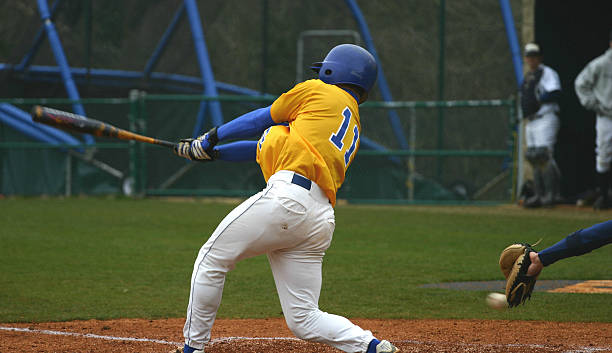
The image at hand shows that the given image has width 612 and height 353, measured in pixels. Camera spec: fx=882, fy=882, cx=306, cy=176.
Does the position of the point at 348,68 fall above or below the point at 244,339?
above

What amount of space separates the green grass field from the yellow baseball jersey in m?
2.25

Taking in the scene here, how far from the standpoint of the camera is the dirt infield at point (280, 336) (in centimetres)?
533

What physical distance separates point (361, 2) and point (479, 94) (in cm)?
522

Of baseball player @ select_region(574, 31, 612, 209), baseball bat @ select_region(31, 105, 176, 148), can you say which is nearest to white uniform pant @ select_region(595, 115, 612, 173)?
baseball player @ select_region(574, 31, 612, 209)

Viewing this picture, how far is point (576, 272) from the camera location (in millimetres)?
8344

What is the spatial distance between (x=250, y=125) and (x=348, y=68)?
0.62 meters

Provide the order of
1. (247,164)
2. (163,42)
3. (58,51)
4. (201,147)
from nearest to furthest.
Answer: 1. (201,147)
2. (247,164)
3. (58,51)
4. (163,42)

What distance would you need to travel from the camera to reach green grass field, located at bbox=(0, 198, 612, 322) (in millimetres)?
6758

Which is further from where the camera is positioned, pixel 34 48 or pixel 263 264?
pixel 34 48

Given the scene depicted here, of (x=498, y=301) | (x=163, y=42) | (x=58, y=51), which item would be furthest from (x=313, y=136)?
(x=163, y=42)

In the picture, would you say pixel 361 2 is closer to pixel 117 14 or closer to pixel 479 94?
pixel 479 94

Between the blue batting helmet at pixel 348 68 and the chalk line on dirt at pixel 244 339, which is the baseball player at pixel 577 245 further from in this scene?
the blue batting helmet at pixel 348 68

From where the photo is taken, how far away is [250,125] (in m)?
4.69

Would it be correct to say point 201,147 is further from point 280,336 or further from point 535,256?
point 535,256
